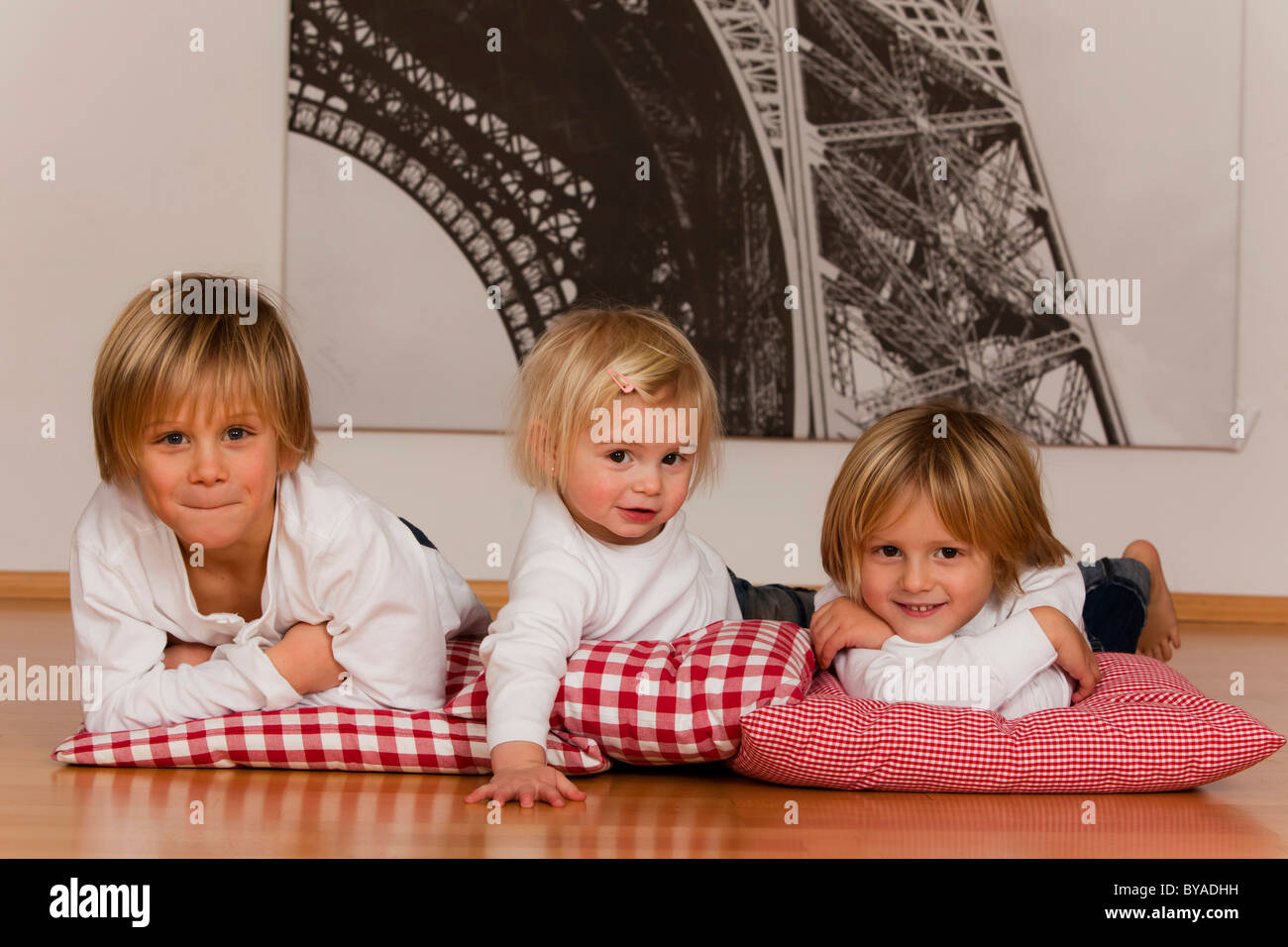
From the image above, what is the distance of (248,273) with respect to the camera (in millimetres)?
3232

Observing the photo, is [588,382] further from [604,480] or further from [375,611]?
[375,611]

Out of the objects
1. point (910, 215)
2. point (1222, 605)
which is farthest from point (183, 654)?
point (1222, 605)

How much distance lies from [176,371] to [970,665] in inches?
36.3

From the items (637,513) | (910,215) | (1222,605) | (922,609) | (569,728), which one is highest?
(910,215)

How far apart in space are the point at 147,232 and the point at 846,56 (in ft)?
6.10

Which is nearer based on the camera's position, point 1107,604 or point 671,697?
point 671,697

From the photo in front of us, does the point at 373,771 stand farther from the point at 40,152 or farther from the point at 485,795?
the point at 40,152

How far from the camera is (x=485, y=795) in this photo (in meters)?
1.21

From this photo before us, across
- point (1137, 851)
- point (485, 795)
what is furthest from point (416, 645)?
point (1137, 851)

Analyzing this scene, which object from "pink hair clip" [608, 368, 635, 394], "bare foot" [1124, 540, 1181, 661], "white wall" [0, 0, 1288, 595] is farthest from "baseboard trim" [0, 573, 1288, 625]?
"pink hair clip" [608, 368, 635, 394]

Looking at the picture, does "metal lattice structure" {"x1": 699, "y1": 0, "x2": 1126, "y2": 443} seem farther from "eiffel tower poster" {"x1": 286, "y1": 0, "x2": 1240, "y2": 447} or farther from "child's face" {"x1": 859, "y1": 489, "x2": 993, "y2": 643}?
"child's face" {"x1": 859, "y1": 489, "x2": 993, "y2": 643}

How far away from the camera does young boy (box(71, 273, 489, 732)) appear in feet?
4.42

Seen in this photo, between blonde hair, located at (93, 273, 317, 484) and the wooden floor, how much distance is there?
360 mm

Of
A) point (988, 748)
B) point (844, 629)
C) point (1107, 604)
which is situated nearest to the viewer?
point (988, 748)
